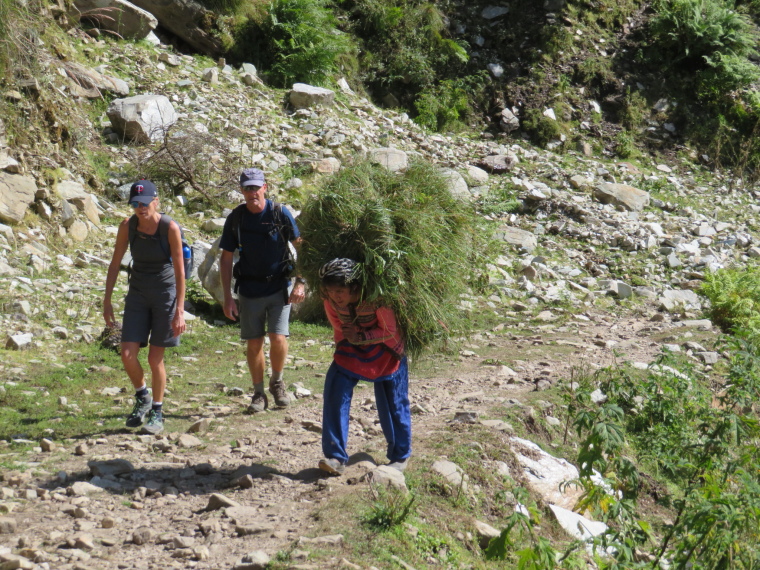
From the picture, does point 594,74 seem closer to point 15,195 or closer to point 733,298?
point 733,298

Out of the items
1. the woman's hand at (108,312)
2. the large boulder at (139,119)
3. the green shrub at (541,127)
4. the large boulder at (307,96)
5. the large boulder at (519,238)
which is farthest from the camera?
the green shrub at (541,127)

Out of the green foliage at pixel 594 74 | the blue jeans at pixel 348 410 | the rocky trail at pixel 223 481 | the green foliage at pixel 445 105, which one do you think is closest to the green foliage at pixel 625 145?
the green foliage at pixel 594 74

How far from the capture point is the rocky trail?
347cm

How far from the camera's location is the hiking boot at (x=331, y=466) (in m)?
4.39

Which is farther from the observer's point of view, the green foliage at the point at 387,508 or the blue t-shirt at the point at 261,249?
the blue t-shirt at the point at 261,249

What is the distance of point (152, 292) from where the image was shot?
5.20 metres

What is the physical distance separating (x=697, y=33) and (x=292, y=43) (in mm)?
8918

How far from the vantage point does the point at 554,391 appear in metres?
6.91

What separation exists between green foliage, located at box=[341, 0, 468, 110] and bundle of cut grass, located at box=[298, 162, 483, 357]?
10.8m

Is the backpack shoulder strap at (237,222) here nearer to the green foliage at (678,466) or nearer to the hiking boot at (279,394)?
the hiking boot at (279,394)

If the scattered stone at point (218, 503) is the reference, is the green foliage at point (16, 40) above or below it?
above

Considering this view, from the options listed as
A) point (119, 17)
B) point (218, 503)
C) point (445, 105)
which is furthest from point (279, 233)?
point (445, 105)

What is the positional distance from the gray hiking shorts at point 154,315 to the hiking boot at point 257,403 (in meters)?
0.97

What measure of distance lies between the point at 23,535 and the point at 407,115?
12431 mm
